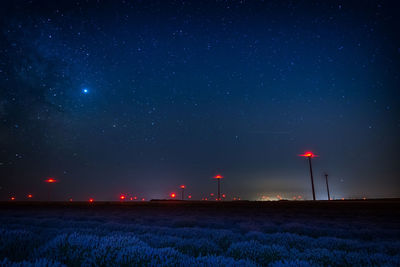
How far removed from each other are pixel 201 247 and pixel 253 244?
132cm

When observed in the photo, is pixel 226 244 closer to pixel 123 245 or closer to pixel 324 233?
pixel 123 245

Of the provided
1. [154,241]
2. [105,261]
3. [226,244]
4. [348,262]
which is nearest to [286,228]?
[226,244]

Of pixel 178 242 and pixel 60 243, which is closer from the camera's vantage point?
pixel 60 243

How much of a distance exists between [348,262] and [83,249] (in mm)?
4870

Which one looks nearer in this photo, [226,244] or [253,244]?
[253,244]

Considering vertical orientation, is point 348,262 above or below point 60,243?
below

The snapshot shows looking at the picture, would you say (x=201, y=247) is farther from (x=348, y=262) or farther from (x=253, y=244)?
(x=348, y=262)

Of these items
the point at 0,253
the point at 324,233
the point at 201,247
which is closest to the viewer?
the point at 0,253

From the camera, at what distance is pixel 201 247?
17.5 ft

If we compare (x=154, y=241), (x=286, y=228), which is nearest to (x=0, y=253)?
(x=154, y=241)

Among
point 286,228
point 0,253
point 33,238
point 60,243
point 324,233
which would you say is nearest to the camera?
point 0,253

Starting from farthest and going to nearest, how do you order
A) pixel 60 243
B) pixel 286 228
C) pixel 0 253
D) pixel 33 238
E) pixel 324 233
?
pixel 286 228
pixel 324 233
pixel 33 238
pixel 60 243
pixel 0 253

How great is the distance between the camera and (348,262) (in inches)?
166

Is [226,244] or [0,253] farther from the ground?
[0,253]
